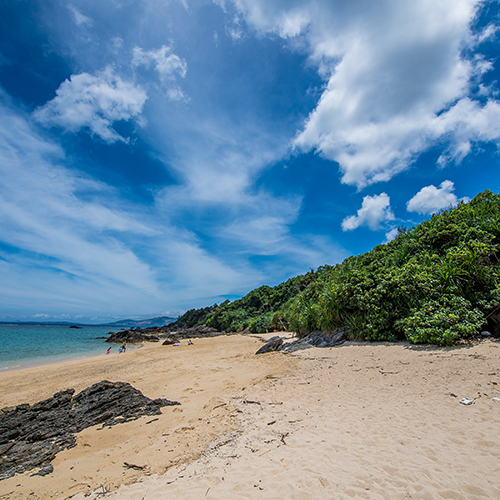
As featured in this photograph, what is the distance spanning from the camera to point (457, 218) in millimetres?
14500

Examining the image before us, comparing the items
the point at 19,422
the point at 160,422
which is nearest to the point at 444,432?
the point at 160,422

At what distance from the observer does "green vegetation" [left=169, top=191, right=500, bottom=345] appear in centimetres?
1080

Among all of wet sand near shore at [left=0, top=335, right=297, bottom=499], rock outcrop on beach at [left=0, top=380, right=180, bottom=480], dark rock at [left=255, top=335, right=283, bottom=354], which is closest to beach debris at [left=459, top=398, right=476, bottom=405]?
wet sand near shore at [left=0, top=335, right=297, bottom=499]

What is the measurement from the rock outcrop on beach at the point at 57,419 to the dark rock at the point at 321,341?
10.6m

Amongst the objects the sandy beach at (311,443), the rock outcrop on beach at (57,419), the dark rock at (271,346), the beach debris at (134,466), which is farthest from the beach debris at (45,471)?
the dark rock at (271,346)

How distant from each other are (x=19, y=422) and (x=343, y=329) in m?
15.5

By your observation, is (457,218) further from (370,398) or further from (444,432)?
(444,432)

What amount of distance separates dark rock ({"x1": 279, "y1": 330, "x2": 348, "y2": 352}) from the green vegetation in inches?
25.4

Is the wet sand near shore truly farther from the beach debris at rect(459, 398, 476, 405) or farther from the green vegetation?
the green vegetation

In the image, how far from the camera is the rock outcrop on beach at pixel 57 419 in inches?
196

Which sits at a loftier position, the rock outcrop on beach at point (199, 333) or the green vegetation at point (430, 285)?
the green vegetation at point (430, 285)

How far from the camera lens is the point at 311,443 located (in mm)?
4383

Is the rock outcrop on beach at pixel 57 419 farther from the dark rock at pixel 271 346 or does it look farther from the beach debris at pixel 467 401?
the dark rock at pixel 271 346

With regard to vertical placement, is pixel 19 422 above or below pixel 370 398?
below
